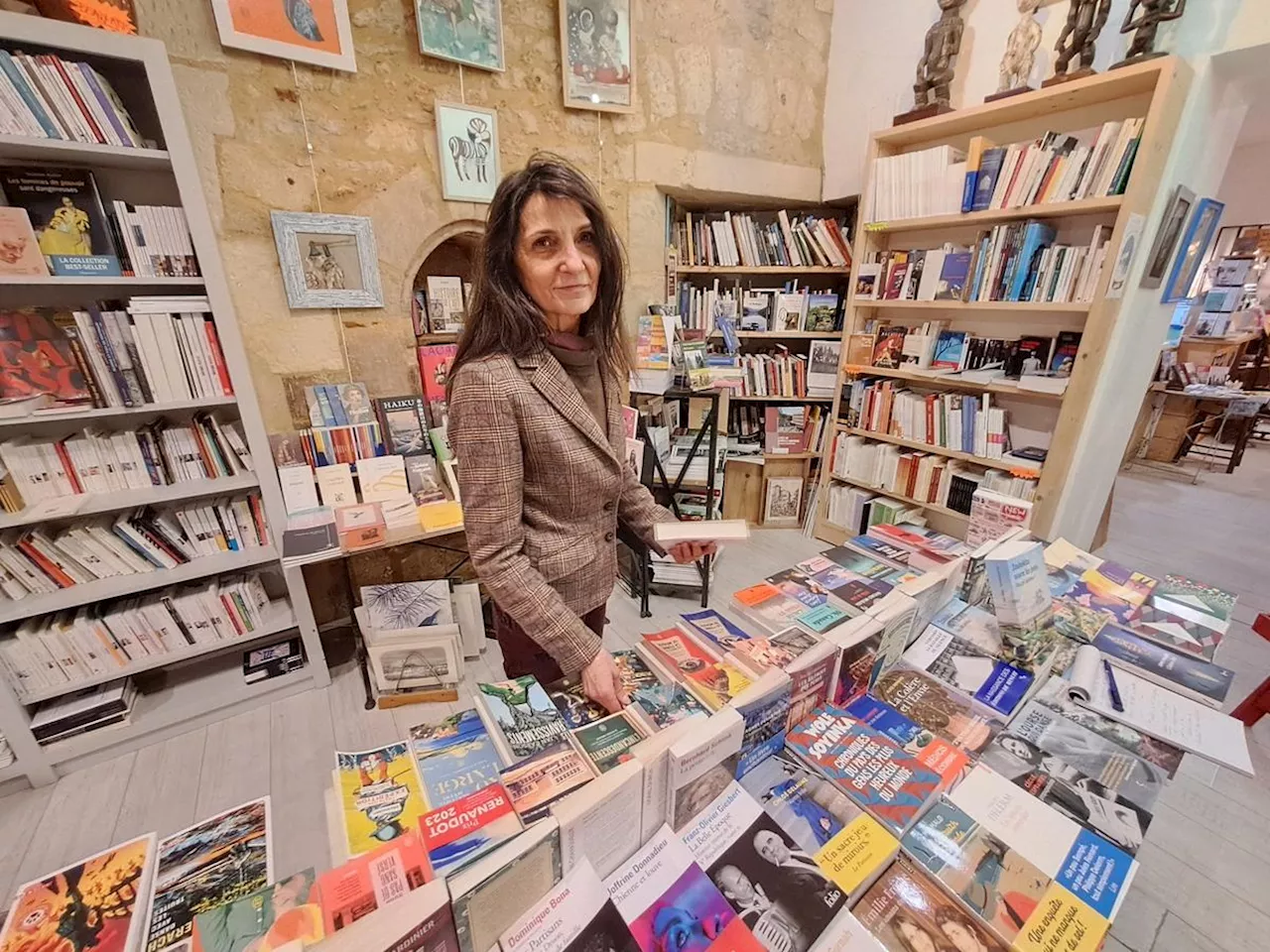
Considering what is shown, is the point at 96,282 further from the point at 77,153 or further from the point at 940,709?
the point at 940,709

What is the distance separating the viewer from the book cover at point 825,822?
2.52 ft

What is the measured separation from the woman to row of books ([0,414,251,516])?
1.42 m

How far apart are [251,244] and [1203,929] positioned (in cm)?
362

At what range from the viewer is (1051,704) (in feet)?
3.58

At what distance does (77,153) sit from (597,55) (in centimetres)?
196

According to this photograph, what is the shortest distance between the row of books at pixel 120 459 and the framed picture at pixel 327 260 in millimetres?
Answer: 610

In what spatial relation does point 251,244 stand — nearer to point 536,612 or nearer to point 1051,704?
point 536,612

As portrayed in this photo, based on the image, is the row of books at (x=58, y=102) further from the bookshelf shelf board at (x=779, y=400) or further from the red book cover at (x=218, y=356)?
the bookshelf shelf board at (x=779, y=400)

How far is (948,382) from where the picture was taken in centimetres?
267

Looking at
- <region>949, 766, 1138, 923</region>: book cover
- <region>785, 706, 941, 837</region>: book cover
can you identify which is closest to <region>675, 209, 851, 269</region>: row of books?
<region>785, 706, 941, 837</region>: book cover

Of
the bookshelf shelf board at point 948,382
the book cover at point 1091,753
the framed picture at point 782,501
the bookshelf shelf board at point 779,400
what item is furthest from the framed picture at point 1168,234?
the book cover at point 1091,753

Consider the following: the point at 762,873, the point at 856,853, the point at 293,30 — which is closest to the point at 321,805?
the point at 762,873

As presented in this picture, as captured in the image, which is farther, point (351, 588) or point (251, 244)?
point (351, 588)

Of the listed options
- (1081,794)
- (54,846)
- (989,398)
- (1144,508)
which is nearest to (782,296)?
(989,398)
